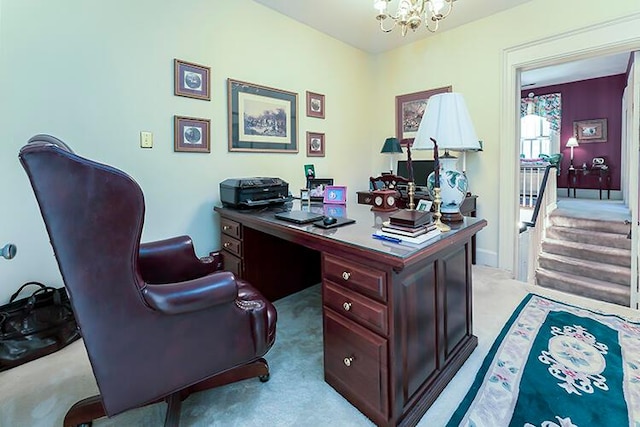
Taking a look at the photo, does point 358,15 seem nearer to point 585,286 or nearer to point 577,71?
point 585,286

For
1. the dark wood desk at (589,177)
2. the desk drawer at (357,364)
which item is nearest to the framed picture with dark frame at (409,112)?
the desk drawer at (357,364)

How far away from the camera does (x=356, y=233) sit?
57.0 inches

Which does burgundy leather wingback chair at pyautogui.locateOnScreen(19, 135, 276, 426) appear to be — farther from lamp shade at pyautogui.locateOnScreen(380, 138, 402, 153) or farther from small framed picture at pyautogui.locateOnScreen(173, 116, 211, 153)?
lamp shade at pyautogui.locateOnScreen(380, 138, 402, 153)

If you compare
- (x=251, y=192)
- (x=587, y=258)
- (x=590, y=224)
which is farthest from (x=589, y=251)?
(x=251, y=192)

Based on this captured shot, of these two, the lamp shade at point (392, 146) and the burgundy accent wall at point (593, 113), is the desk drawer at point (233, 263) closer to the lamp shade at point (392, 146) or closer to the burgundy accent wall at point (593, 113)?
the lamp shade at point (392, 146)

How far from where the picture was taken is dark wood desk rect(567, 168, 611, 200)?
6609mm

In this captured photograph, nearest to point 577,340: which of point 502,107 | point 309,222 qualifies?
point 309,222

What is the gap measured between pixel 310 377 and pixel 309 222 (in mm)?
812

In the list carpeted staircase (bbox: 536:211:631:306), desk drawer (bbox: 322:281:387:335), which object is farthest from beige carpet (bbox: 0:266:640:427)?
carpeted staircase (bbox: 536:211:631:306)

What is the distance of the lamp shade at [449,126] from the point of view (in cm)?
155

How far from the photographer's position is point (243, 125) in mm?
2773

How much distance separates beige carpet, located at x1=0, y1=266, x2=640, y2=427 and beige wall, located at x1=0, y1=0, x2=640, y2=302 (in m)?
0.63

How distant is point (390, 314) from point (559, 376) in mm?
1108

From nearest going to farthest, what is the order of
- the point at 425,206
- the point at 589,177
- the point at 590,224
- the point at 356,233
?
the point at 356,233 < the point at 425,206 < the point at 590,224 < the point at 589,177
